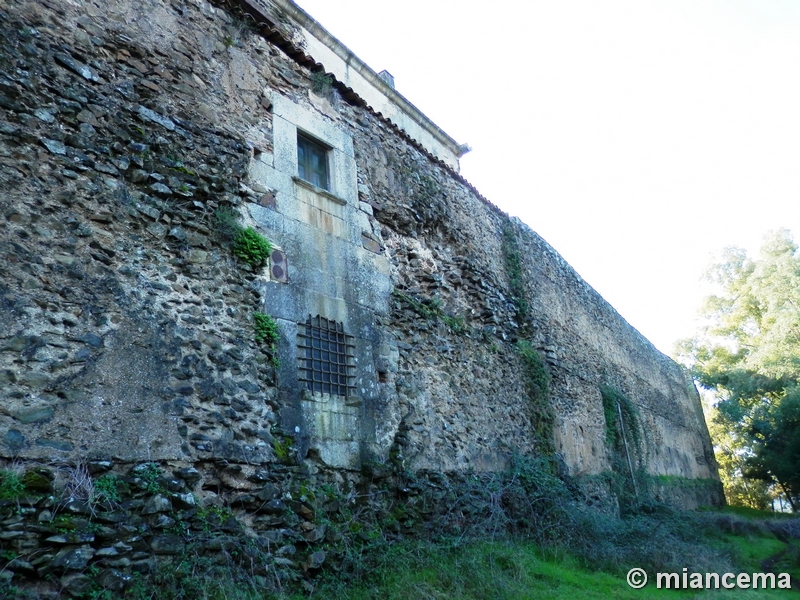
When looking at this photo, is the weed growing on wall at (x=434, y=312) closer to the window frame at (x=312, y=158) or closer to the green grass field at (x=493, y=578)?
the window frame at (x=312, y=158)

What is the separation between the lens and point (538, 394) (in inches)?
411

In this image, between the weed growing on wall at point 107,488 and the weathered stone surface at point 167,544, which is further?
the weathered stone surface at point 167,544

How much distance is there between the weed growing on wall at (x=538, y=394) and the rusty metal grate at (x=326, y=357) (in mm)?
4514

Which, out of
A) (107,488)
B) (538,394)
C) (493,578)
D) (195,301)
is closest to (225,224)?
(195,301)

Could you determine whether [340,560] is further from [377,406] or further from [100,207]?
[100,207]

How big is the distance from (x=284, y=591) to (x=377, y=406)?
2.46 m

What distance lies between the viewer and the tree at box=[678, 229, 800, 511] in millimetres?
18203

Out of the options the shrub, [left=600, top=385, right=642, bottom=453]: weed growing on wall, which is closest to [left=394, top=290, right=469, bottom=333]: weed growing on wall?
the shrub

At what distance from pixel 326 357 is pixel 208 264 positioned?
1.61 meters

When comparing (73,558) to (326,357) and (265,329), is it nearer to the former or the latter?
(265,329)

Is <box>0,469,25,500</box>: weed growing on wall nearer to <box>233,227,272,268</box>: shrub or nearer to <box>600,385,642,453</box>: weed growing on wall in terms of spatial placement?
<box>233,227,272,268</box>: shrub

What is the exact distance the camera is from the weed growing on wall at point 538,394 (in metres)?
10.1

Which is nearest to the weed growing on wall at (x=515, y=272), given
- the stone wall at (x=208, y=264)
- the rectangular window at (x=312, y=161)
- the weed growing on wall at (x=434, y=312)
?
the stone wall at (x=208, y=264)

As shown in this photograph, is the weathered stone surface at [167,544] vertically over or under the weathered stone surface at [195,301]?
under
